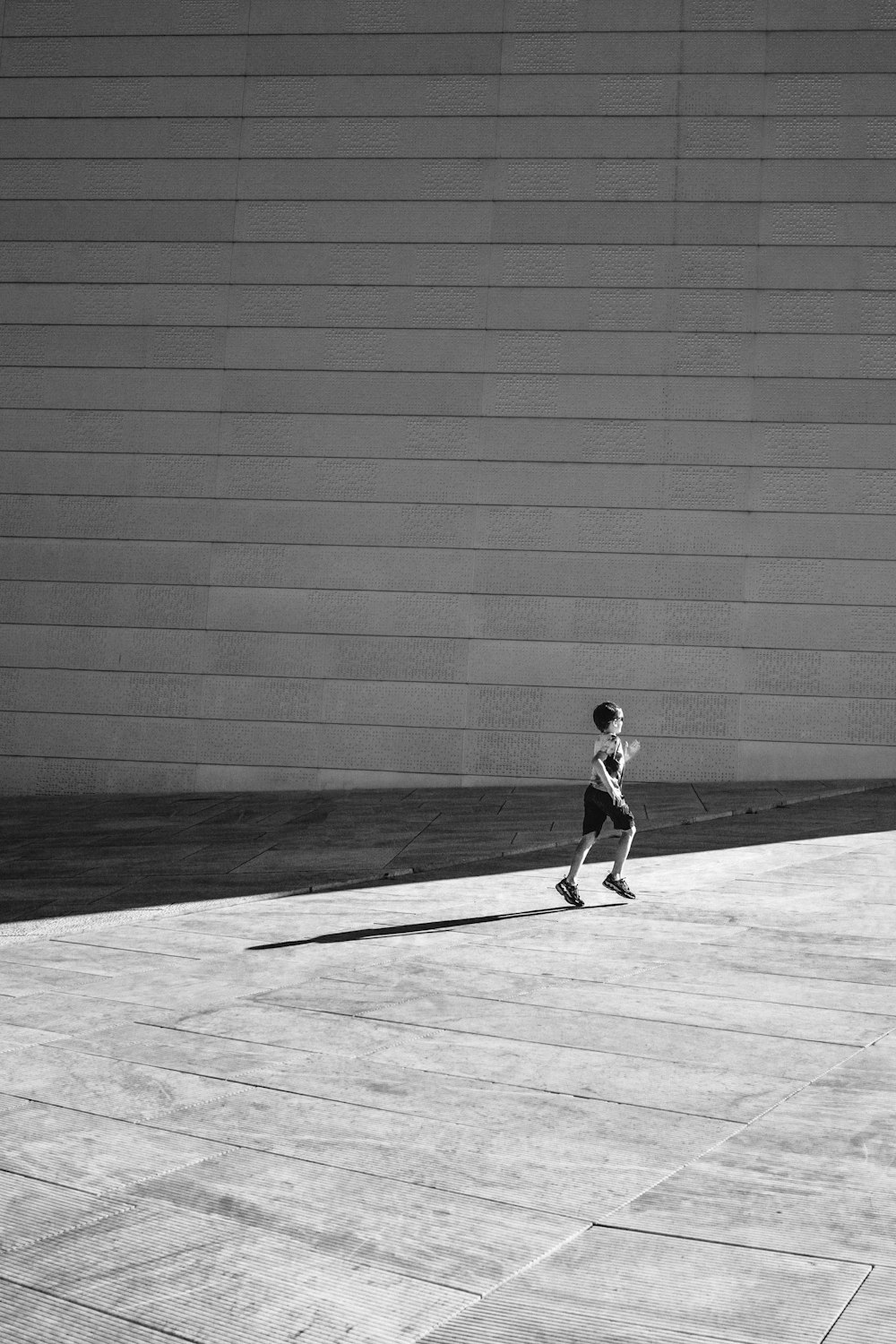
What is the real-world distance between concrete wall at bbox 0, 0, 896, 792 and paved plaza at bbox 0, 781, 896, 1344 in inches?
392

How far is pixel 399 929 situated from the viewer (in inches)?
319

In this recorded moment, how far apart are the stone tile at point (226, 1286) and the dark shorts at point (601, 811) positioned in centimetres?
587

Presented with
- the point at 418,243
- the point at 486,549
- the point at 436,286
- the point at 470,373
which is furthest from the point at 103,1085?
the point at 418,243

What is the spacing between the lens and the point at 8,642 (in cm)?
2017

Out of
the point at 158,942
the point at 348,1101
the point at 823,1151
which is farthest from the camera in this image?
the point at 158,942

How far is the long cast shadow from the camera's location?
25.3 feet

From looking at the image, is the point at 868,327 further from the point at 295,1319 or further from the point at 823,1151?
the point at 295,1319

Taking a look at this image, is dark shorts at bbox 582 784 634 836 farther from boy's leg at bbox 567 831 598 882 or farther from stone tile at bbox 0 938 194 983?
stone tile at bbox 0 938 194 983

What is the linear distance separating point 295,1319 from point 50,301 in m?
20.0

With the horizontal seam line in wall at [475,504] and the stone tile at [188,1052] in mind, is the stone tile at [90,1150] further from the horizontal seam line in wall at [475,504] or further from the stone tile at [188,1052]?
the horizontal seam line in wall at [475,504]

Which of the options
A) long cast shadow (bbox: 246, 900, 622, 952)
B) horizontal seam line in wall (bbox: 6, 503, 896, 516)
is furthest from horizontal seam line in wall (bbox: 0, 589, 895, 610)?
long cast shadow (bbox: 246, 900, 622, 952)

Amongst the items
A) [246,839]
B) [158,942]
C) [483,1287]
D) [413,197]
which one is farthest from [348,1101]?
[413,197]

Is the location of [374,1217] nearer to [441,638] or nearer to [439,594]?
[441,638]

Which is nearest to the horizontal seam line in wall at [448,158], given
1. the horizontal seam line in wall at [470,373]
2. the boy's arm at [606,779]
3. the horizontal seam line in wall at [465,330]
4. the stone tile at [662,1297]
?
the horizontal seam line in wall at [465,330]
